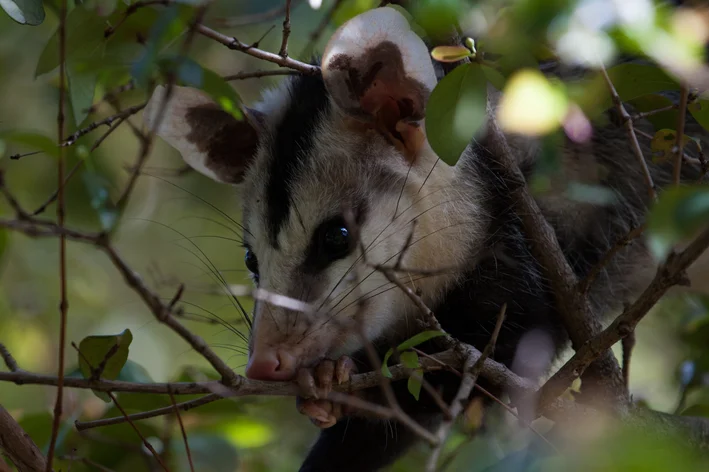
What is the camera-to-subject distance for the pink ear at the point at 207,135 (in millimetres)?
2545

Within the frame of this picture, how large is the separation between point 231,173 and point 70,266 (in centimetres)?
272

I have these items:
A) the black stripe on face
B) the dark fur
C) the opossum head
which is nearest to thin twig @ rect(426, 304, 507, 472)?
the opossum head

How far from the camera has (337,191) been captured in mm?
2447

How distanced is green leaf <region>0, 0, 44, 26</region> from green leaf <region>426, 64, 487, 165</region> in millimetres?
940

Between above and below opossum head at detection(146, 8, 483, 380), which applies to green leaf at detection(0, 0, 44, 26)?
above

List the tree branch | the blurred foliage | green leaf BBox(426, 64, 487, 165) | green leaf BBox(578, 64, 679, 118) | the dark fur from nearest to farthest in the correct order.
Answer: the blurred foliage → green leaf BBox(426, 64, 487, 165) → green leaf BBox(578, 64, 679, 118) → the tree branch → the dark fur

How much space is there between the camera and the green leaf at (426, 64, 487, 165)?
1591 mm

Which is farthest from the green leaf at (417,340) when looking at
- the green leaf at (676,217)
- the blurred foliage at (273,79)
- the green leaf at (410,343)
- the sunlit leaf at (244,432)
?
the sunlit leaf at (244,432)

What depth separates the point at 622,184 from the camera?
2.91 metres

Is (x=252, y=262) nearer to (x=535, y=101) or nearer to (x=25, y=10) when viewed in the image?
(x=25, y=10)

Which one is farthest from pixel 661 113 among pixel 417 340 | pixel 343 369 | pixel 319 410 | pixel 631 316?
pixel 319 410

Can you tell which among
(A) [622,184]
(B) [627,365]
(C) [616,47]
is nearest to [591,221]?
(A) [622,184]

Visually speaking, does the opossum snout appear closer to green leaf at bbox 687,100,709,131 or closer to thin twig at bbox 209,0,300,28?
thin twig at bbox 209,0,300,28

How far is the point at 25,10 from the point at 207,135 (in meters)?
0.86
